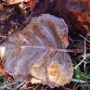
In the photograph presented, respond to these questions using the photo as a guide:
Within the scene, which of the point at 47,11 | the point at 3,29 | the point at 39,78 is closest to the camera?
the point at 39,78

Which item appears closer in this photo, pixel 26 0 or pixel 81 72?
pixel 81 72

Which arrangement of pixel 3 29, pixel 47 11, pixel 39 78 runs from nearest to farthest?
1. pixel 39 78
2. pixel 47 11
3. pixel 3 29

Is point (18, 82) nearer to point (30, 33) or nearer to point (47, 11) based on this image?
point (30, 33)

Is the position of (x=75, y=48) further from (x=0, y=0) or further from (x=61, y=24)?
(x=0, y=0)

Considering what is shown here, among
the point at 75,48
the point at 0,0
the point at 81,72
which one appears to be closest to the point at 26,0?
the point at 0,0

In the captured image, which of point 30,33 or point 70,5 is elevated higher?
point 70,5

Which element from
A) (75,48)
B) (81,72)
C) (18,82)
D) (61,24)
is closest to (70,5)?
(61,24)

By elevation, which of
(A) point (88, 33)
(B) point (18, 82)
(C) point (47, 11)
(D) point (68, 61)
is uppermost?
(C) point (47, 11)
